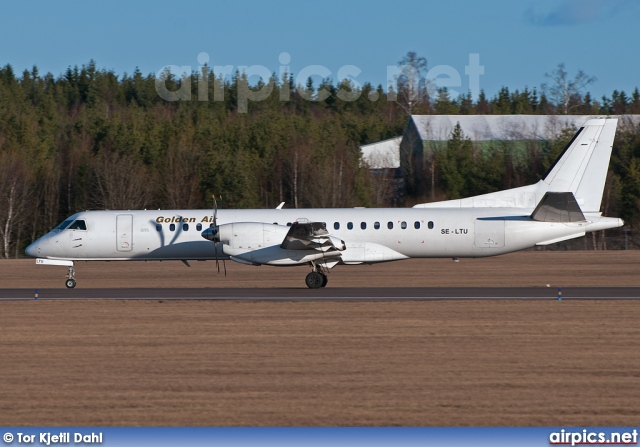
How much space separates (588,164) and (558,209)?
2.66 m

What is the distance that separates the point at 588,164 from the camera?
26.6 meters

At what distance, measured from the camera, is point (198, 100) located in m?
103

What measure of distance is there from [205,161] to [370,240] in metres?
30.7

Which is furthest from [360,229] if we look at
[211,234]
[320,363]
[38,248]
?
[320,363]

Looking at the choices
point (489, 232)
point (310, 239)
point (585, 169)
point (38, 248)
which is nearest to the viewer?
point (310, 239)

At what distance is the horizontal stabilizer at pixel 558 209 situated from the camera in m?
24.5

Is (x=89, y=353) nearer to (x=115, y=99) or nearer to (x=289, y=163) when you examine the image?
(x=289, y=163)

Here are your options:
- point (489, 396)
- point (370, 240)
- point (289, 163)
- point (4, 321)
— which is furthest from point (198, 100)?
point (489, 396)

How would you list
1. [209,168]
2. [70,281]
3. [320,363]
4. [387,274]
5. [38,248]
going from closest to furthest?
[320,363] < [70,281] < [38,248] < [387,274] < [209,168]

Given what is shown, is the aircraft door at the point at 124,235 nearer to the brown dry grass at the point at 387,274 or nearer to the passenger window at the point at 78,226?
the passenger window at the point at 78,226

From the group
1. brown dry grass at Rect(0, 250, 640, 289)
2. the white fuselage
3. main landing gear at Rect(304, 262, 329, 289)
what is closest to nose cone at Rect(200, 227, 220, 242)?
the white fuselage

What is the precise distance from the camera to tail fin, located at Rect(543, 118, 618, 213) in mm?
26469

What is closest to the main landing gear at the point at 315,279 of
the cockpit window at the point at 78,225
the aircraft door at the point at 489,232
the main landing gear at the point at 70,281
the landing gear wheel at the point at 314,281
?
the landing gear wheel at the point at 314,281

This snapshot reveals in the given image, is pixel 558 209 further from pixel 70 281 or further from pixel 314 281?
Result: pixel 70 281
